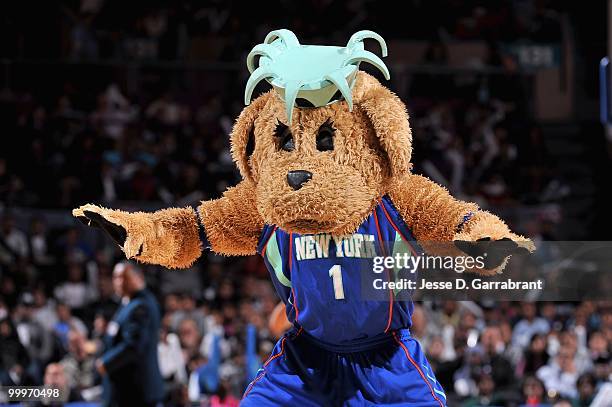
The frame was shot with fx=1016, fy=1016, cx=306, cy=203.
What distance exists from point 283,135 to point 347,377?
675 millimetres

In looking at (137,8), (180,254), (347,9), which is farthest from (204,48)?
(180,254)

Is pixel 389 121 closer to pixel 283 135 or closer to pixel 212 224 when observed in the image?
pixel 283 135

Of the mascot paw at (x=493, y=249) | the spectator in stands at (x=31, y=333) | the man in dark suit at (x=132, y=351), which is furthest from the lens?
the spectator in stands at (x=31, y=333)

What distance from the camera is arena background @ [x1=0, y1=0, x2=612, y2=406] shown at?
7051 millimetres

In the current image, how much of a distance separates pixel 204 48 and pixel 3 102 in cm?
203

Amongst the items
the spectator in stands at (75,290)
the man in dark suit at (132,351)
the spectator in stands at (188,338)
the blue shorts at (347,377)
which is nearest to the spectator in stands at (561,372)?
the spectator in stands at (188,338)

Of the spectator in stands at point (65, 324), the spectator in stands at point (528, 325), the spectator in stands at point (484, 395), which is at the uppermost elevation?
the spectator in stands at point (65, 324)

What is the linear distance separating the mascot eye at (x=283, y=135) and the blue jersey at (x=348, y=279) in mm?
254

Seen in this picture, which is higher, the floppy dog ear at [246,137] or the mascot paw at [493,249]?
the floppy dog ear at [246,137]

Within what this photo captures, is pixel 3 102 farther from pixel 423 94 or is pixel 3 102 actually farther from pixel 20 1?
pixel 423 94

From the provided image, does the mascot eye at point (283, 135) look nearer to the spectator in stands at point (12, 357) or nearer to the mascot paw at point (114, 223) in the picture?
the mascot paw at point (114, 223)

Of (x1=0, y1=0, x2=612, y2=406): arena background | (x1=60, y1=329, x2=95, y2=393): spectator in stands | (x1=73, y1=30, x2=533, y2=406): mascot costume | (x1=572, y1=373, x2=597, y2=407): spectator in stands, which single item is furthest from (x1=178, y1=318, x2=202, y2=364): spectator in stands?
(x1=73, y1=30, x2=533, y2=406): mascot costume

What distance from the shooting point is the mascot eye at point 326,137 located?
268 centimetres

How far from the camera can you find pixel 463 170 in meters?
9.83
